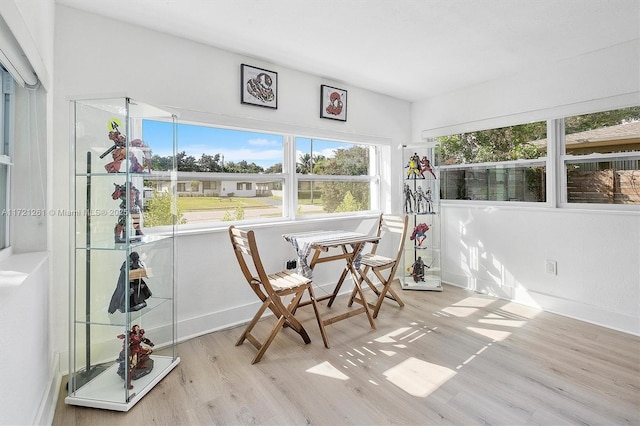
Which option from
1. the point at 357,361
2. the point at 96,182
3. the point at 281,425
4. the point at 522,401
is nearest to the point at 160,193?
the point at 96,182

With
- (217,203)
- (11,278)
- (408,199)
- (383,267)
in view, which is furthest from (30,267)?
(408,199)

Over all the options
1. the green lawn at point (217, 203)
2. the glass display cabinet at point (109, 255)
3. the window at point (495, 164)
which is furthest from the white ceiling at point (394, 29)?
the green lawn at point (217, 203)

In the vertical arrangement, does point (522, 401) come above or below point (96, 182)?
below

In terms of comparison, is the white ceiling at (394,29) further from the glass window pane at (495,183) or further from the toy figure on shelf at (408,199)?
the toy figure on shelf at (408,199)

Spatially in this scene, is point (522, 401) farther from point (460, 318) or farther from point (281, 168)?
point (281, 168)

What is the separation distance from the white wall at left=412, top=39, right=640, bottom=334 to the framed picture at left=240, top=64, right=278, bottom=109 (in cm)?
222

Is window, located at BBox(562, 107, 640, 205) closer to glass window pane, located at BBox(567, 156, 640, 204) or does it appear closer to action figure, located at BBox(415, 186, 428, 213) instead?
glass window pane, located at BBox(567, 156, 640, 204)

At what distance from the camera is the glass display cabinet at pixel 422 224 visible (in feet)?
13.0

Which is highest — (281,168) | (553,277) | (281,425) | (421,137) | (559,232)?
(421,137)

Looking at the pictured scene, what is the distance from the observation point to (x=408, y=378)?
6.87ft

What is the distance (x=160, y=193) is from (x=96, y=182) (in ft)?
1.23

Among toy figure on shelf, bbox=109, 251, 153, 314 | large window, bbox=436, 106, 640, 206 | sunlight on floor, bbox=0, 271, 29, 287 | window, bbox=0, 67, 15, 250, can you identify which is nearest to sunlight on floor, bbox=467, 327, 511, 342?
large window, bbox=436, 106, 640, 206

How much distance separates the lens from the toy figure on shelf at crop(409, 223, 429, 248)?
3.98m

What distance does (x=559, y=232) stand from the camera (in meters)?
3.16
